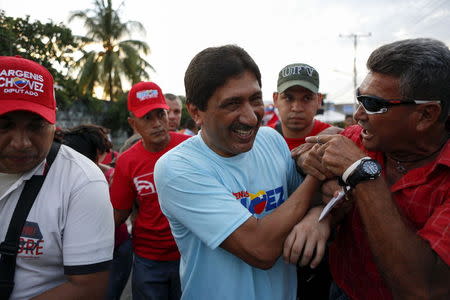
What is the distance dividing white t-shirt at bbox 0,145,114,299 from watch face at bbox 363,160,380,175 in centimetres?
132

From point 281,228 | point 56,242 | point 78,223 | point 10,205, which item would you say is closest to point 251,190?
point 281,228

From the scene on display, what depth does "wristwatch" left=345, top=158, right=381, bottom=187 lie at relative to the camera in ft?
5.06

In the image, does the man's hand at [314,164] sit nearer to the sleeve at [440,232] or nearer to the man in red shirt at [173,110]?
the sleeve at [440,232]

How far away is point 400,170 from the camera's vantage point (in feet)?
6.07

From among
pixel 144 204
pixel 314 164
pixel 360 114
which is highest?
pixel 360 114

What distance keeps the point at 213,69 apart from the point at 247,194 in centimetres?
67

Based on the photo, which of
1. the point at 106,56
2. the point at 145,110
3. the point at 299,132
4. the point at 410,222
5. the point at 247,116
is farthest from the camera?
the point at 106,56

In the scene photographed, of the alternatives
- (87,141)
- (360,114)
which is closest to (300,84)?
(360,114)

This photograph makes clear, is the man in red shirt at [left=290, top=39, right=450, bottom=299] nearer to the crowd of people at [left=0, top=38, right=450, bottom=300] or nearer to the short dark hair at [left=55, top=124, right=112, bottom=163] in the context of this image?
the crowd of people at [left=0, top=38, right=450, bottom=300]

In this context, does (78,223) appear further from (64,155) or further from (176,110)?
(176,110)

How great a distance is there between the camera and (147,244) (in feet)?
10.9

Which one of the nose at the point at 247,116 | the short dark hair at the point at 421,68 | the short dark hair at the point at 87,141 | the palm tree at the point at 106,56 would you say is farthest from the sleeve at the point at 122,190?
the palm tree at the point at 106,56

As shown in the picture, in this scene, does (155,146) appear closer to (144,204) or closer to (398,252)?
(144,204)

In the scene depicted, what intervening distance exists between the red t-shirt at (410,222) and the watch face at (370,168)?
24 centimetres
